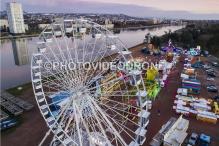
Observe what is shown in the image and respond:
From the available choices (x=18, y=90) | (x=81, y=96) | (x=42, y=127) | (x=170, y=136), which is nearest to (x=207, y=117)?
(x=170, y=136)

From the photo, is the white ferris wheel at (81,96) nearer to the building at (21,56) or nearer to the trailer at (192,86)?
the trailer at (192,86)

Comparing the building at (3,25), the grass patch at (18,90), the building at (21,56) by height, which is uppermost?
the building at (3,25)

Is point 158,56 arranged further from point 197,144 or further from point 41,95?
point 41,95

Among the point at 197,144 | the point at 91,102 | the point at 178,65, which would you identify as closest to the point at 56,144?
the point at 91,102

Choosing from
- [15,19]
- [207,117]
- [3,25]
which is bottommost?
[207,117]

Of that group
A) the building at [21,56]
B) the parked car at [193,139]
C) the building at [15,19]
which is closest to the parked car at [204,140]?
the parked car at [193,139]

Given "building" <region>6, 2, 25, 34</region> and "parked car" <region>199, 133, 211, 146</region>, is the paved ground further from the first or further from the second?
"building" <region>6, 2, 25, 34</region>

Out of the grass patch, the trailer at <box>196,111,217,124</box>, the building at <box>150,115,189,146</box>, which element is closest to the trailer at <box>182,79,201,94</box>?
the trailer at <box>196,111,217,124</box>

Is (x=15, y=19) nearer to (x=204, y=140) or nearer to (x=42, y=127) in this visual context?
(x=42, y=127)

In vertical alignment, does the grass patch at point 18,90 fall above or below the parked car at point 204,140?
above

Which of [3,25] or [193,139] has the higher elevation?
[3,25]
